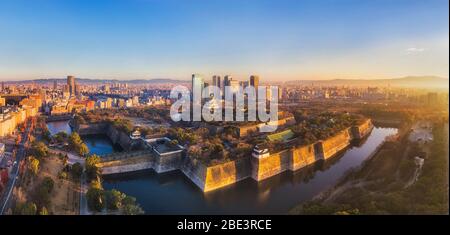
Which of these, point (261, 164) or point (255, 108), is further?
point (255, 108)

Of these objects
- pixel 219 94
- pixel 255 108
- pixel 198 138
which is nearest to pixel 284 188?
pixel 198 138

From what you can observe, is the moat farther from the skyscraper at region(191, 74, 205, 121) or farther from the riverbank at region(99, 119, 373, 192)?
the skyscraper at region(191, 74, 205, 121)

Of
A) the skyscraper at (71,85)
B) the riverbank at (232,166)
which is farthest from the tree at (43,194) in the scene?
the skyscraper at (71,85)

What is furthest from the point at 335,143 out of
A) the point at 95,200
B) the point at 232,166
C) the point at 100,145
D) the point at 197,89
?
the point at 197,89

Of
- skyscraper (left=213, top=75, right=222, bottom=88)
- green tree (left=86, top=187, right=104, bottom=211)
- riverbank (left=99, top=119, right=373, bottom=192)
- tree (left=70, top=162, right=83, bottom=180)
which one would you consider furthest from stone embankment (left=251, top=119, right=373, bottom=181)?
skyscraper (left=213, top=75, right=222, bottom=88)

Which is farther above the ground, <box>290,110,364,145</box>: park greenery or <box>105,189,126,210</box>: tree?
<box>290,110,364,145</box>: park greenery

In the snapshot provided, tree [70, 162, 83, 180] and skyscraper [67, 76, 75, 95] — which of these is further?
skyscraper [67, 76, 75, 95]

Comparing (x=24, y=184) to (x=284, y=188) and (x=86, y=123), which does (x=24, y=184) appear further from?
(x=86, y=123)

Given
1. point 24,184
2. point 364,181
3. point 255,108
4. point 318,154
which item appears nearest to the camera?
point 24,184
